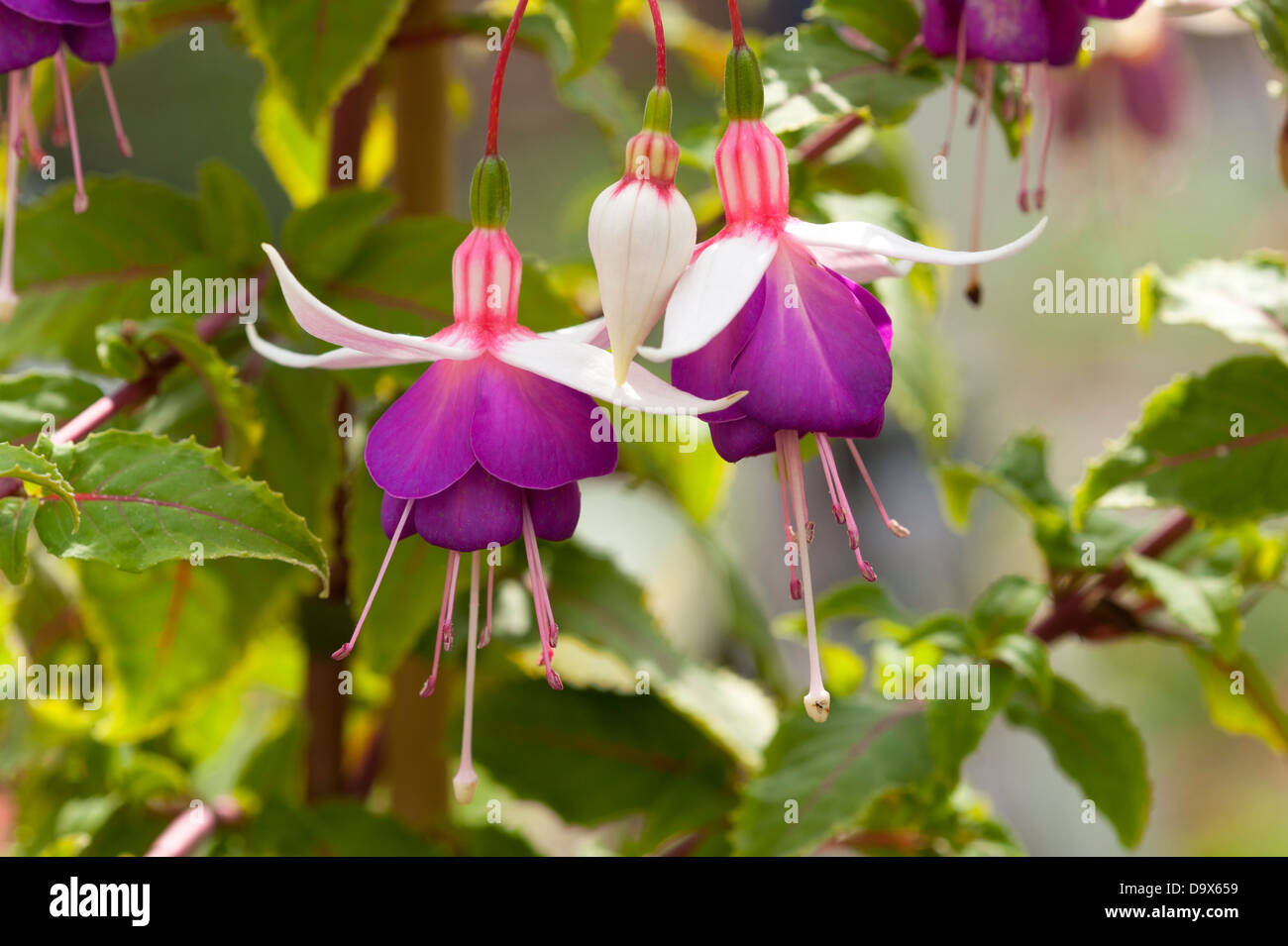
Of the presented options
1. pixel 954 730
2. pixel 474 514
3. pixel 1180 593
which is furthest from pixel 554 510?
pixel 1180 593

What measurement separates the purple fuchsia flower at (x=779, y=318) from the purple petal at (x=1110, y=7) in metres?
0.16

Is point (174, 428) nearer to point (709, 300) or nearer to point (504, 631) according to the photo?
point (504, 631)

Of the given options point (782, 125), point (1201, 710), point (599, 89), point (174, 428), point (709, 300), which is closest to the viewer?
point (709, 300)

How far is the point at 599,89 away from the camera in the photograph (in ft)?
2.32

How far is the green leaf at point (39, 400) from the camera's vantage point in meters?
0.50

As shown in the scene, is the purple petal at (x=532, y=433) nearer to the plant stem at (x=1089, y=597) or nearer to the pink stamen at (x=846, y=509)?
the pink stamen at (x=846, y=509)

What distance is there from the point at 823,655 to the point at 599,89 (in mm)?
399

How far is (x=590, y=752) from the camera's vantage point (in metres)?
0.75

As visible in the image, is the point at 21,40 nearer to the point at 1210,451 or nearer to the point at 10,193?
the point at 10,193

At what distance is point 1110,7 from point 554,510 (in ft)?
0.97

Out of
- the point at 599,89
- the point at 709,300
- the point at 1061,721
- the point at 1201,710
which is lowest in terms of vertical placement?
the point at 1201,710

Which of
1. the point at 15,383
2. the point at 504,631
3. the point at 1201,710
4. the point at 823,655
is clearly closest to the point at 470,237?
the point at 15,383

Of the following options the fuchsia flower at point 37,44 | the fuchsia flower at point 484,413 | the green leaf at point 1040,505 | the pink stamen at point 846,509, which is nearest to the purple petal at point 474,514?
the fuchsia flower at point 484,413

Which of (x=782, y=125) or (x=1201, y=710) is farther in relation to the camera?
(x=1201, y=710)
